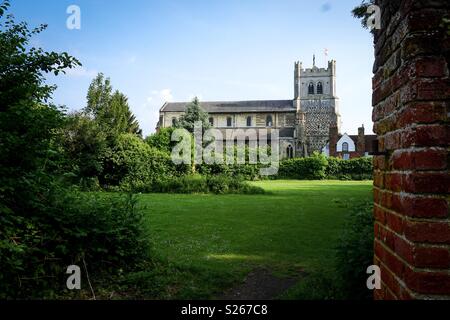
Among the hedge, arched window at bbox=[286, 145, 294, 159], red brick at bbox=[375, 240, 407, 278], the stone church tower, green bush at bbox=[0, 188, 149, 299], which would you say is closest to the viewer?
red brick at bbox=[375, 240, 407, 278]

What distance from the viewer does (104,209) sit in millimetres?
6078

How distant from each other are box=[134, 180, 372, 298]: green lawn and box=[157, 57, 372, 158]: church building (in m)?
55.8

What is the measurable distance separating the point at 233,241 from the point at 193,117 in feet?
143

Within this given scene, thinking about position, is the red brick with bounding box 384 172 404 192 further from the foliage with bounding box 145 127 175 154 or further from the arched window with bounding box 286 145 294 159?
the arched window with bounding box 286 145 294 159

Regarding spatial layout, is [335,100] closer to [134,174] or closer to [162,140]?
[162,140]

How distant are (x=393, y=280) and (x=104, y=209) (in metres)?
4.84

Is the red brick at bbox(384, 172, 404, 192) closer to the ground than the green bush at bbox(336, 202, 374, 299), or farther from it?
farther from it

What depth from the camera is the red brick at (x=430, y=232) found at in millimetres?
1936

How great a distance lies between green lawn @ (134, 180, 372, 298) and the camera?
619cm

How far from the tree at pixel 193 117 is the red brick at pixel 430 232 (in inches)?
1919

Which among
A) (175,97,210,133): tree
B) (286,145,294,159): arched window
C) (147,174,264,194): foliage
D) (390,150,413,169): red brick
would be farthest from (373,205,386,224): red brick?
(286,145,294,159): arched window

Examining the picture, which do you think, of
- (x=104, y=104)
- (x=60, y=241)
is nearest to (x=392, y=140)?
(x=60, y=241)

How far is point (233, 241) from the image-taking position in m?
9.02
